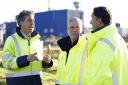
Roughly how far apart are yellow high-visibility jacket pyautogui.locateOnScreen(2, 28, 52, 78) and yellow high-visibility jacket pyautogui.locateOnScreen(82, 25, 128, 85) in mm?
1350

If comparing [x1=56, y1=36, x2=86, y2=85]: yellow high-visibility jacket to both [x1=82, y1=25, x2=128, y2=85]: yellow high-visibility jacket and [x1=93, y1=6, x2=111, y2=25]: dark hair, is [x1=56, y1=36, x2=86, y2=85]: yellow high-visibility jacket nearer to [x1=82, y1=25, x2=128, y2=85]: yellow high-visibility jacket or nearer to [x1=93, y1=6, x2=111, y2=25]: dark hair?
[x1=82, y1=25, x2=128, y2=85]: yellow high-visibility jacket

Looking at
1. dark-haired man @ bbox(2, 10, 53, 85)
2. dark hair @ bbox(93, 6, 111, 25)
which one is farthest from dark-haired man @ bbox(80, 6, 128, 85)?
dark-haired man @ bbox(2, 10, 53, 85)

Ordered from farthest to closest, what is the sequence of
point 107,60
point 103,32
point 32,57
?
1. point 32,57
2. point 103,32
3. point 107,60

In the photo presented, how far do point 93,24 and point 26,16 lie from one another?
144 centimetres

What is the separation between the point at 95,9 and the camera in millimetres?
5305

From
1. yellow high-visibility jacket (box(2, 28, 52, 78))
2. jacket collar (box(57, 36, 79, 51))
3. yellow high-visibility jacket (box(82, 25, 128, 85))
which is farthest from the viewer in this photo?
yellow high-visibility jacket (box(2, 28, 52, 78))

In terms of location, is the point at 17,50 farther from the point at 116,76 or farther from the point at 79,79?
the point at 116,76

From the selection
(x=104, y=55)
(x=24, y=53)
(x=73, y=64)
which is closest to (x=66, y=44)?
(x=73, y=64)

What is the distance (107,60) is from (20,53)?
183 cm

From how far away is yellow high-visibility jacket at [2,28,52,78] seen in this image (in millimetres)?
6316

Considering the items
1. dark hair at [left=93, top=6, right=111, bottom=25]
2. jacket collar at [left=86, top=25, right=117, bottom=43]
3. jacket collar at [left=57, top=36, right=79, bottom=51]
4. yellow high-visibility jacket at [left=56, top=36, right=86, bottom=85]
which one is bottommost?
yellow high-visibility jacket at [left=56, top=36, right=86, bottom=85]

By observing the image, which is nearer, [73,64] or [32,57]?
[73,64]

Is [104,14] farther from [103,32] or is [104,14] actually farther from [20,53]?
[20,53]

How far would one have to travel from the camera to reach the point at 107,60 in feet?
16.4
